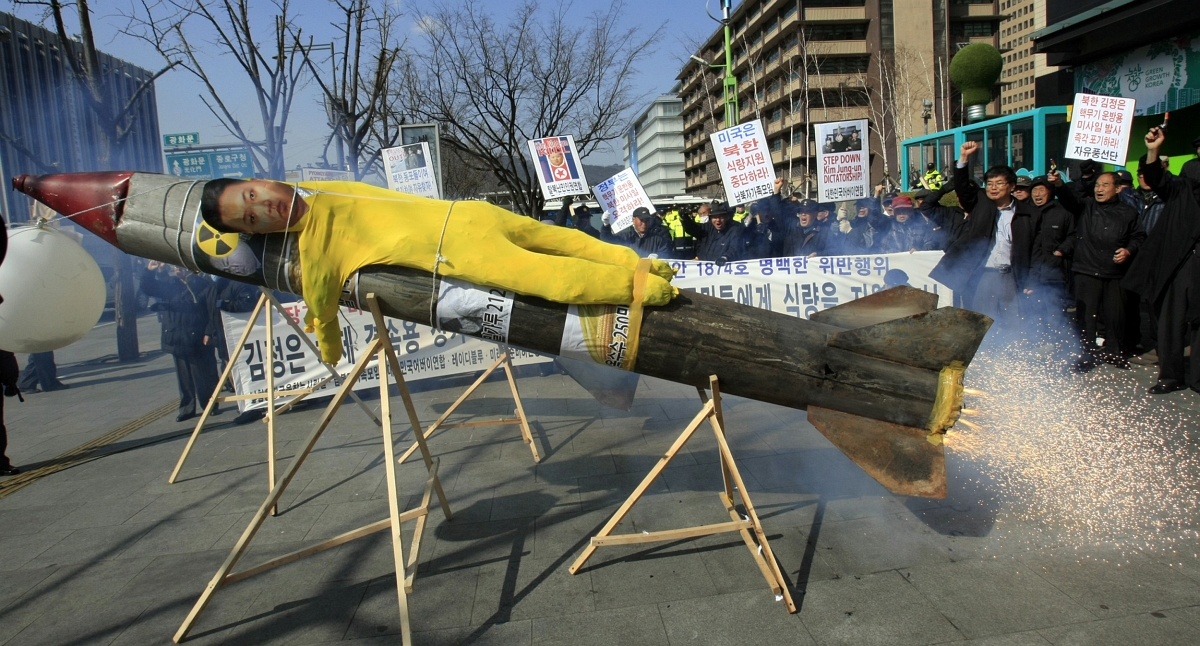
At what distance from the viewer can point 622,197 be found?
10.7 m

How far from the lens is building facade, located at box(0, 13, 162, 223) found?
37.6 ft

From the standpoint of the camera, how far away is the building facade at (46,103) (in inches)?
451

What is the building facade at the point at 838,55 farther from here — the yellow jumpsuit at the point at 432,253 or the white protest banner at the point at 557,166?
the yellow jumpsuit at the point at 432,253

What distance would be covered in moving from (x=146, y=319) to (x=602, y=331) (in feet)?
65.5

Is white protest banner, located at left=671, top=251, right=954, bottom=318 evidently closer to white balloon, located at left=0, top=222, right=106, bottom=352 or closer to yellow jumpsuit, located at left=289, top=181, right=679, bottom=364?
yellow jumpsuit, located at left=289, top=181, right=679, bottom=364

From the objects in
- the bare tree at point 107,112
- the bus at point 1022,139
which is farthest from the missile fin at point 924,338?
the bare tree at point 107,112

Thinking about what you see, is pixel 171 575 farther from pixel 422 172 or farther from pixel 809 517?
pixel 422 172

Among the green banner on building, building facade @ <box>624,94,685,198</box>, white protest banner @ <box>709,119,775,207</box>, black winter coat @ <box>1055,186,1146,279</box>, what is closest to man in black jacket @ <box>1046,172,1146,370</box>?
black winter coat @ <box>1055,186,1146,279</box>

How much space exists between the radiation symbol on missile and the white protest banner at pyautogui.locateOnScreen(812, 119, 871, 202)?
7.22 m

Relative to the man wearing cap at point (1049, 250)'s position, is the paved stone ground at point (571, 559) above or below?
below

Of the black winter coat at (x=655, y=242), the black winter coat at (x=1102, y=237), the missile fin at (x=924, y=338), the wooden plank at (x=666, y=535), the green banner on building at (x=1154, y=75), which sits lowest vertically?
the wooden plank at (x=666, y=535)

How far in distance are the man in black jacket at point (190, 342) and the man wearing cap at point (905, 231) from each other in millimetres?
8011

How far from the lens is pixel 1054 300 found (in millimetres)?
7410

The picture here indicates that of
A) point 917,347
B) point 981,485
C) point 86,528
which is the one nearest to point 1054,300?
point 981,485
